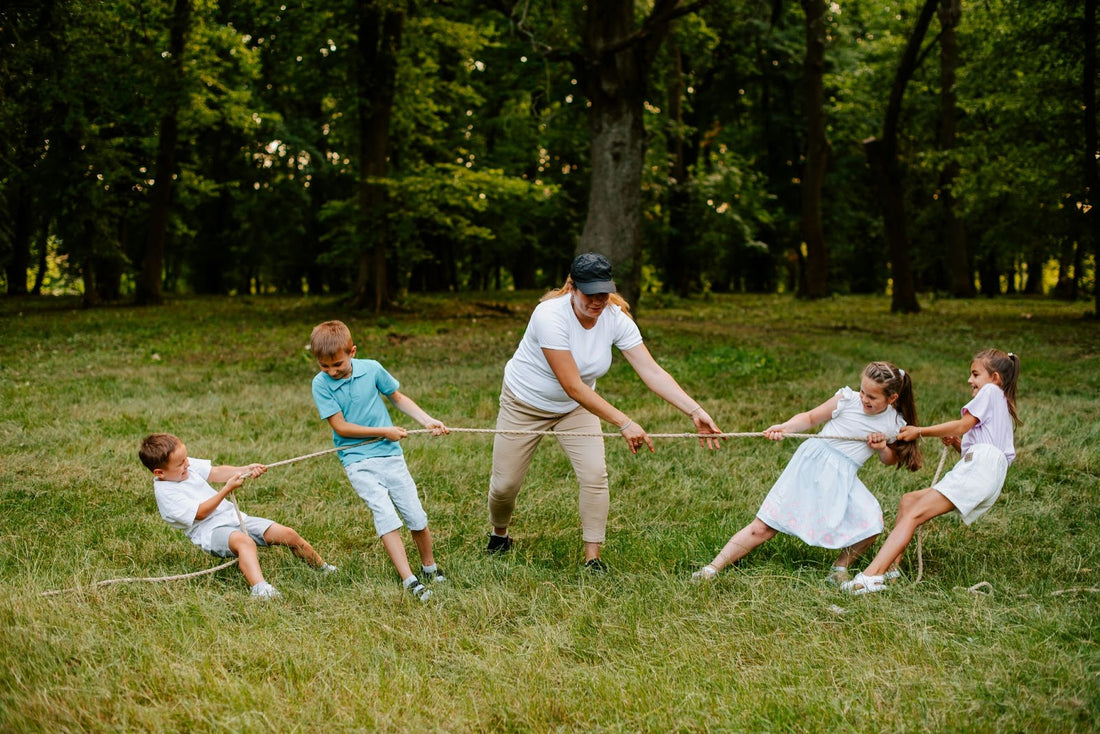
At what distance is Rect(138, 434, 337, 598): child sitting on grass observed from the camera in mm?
4887

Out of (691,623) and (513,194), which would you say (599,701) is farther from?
(513,194)

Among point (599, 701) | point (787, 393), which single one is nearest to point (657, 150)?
point (787, 393)

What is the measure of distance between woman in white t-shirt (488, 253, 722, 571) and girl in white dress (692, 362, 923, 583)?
0.55m

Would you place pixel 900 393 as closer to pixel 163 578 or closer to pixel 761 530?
pixel 761 530

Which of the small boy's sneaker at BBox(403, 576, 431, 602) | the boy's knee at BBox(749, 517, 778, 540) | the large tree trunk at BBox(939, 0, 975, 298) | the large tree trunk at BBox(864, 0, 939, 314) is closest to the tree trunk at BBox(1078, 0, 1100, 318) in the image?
the large tree trunk at BBox(864, 0, 939, 314)

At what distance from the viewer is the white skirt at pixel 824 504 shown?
4.79 m

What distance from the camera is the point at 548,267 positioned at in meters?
42.5

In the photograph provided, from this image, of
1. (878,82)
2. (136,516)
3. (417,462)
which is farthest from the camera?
(878,82)

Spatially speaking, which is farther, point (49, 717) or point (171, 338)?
point (171, 338)

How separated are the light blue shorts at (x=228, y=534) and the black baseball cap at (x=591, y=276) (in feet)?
7.95

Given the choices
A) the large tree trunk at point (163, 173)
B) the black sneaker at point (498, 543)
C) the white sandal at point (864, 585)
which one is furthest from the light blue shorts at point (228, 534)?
the large tree trunk at point (163, 173)

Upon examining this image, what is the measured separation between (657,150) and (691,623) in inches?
974

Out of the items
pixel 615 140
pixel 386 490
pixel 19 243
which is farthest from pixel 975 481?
pixel 19 243

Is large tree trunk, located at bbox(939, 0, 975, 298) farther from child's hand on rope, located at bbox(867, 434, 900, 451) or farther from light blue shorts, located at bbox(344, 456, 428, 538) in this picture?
light blue shorts, located at bbox(344, 456, 428, 538)
